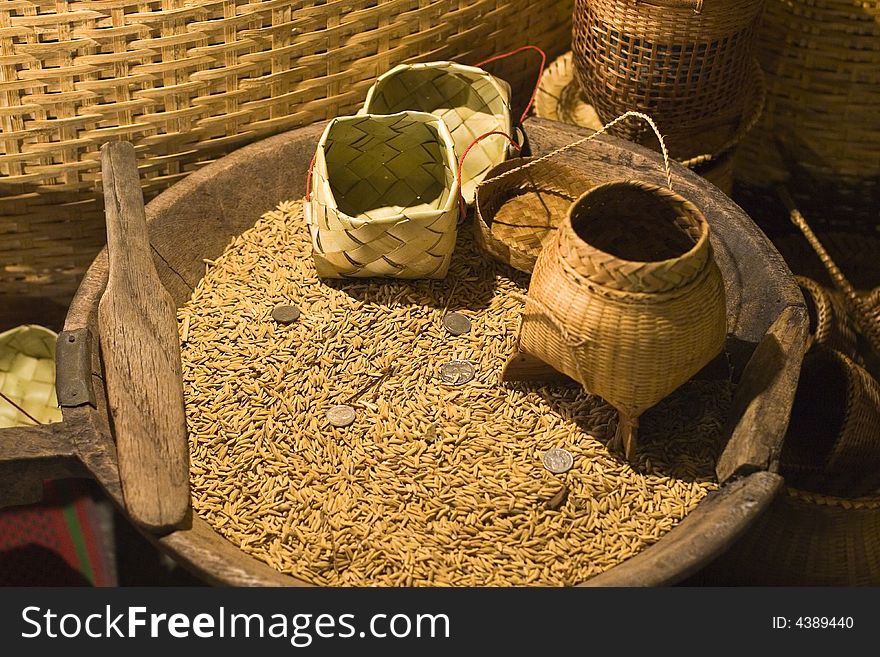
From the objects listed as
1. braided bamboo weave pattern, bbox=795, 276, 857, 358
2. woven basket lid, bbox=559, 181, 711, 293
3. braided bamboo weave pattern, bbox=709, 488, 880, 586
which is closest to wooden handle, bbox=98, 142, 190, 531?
woven basket lid, bbox=559, 181, 711, 293

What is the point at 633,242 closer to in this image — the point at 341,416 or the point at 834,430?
the point at 341,416

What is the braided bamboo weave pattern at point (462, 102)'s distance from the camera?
253 centimetres

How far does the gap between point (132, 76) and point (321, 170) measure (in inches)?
19.9

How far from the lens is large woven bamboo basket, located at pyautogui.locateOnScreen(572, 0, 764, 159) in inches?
93.9

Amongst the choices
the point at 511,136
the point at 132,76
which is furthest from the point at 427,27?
the point at 132,76

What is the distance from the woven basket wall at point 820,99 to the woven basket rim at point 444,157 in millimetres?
1070

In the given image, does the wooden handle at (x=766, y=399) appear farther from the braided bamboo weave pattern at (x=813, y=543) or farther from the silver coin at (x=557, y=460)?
the braided bamboo weave pattern at (x=813, y=543)

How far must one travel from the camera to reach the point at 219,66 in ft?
7.83

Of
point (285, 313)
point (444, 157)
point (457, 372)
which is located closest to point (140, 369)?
point (285, 313)

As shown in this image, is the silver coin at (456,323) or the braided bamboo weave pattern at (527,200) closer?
the silver coin at (456,323)

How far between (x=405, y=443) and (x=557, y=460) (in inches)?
11.7

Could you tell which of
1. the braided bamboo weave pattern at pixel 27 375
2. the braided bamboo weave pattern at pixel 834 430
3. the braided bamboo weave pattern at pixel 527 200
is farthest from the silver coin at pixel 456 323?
the braided bamboo weave pattern at pixel 27 375

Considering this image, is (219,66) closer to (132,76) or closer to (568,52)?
(132,76)

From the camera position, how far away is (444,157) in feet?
7.84
